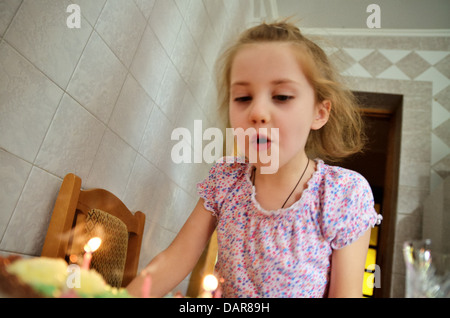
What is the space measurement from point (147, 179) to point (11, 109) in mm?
440

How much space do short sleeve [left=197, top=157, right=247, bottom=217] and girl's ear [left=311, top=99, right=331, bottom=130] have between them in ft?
0.54

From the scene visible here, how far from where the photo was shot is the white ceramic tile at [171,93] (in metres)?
0.99

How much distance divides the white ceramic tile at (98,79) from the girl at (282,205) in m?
0.28

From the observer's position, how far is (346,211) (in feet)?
1.63

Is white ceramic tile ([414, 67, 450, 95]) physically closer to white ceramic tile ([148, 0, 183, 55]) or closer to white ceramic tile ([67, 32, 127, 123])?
white ceramic tile ([148, 0, 183, 55])

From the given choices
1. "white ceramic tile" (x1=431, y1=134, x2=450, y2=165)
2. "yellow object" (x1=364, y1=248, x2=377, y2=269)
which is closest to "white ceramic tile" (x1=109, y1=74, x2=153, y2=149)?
"white ceramic tile" (x1=431, y1=134, x2=450, y2=165)

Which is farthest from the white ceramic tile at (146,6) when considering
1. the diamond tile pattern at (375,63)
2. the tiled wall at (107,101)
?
the diamond tile pattern at (375,63)

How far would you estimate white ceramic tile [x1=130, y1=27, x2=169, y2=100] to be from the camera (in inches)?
33.7

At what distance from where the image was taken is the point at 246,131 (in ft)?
1.52
